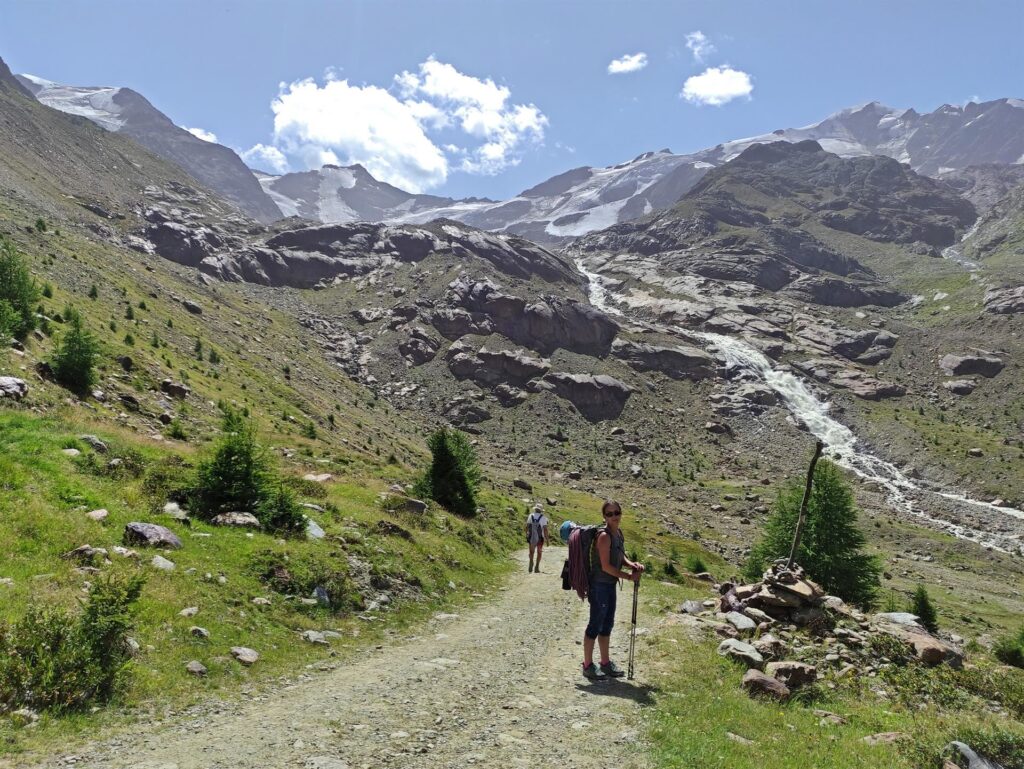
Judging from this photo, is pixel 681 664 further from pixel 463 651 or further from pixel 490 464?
pixel 490 464

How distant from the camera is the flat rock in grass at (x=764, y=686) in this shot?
35.9 feet

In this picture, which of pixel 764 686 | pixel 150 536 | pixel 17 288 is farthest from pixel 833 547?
pixel 17 288

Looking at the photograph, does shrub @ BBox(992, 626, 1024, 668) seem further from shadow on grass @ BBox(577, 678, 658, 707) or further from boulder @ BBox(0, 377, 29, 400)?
boulder @ BBox(0, 377, 29, 400)

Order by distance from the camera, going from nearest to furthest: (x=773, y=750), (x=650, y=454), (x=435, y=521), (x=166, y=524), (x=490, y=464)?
(x=773, y=750), (x=166, y=524), (x=435, y=521), (x=490, y=464), (x=650, y=454)

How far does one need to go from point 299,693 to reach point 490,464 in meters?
89.1

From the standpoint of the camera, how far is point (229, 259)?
520 ft

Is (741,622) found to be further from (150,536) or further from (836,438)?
(836,438)

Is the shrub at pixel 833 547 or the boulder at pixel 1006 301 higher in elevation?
the boulder at pixel 1006 301

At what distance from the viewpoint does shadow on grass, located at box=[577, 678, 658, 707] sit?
32.3 feet

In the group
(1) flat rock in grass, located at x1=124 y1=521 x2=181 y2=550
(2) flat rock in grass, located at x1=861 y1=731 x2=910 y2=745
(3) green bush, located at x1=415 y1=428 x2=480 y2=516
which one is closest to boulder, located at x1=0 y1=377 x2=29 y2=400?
(1) flat rock in grass, located at x1=124 y1=521 x2=181 y2=550

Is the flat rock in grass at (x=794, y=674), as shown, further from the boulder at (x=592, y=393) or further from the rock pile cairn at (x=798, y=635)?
the boulder at (x=592, y=393)

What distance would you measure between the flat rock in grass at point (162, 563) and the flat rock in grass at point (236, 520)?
3.22 m

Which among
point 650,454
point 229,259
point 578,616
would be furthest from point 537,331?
point 578,616

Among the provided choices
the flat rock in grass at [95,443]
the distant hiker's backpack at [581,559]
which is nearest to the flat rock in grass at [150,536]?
the flat rock in grass at [95,443]
